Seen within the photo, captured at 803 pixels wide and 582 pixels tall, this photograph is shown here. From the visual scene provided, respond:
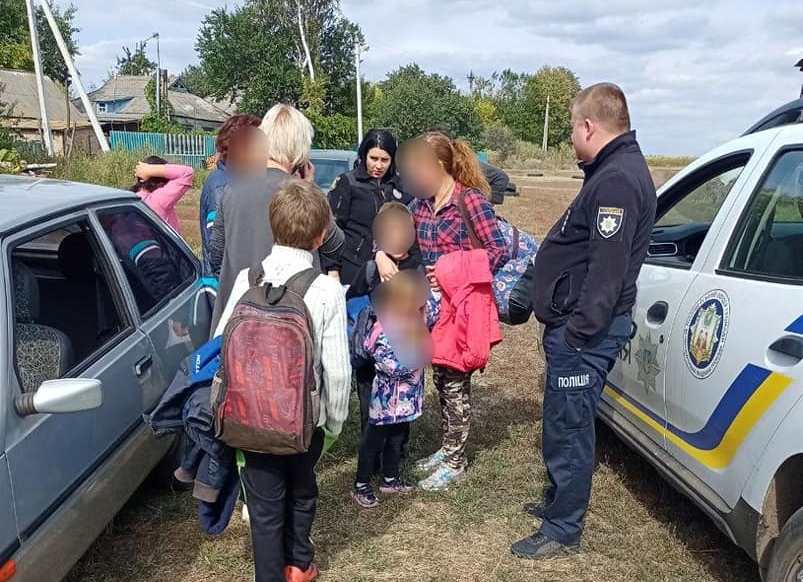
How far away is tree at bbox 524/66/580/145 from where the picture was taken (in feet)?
206

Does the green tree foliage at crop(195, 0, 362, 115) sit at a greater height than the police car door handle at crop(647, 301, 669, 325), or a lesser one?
greater

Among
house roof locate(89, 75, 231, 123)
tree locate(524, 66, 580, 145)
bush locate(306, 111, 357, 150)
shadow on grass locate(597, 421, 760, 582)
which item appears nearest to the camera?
shadow on grass locate(597, 421, 760, 582)

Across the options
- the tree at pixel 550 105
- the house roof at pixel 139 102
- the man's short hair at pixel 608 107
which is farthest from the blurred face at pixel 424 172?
the tree at pixel 550 105

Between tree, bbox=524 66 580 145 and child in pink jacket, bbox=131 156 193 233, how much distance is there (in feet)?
196

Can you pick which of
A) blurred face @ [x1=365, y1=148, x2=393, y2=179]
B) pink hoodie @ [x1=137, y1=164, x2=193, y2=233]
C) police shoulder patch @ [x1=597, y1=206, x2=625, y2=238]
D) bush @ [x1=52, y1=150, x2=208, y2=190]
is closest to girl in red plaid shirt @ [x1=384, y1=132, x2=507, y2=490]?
blurred face @ [x1=365, y1=148, x2=393, y2=179]

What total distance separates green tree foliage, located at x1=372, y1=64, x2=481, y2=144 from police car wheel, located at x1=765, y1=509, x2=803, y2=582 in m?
39.0

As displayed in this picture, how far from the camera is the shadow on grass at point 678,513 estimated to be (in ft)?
10.8

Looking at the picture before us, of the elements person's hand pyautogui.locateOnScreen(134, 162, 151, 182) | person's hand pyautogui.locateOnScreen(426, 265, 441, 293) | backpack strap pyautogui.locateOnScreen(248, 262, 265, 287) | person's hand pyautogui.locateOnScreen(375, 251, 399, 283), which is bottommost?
person's hand pyautogui.locateOnScreen(426, 265, 441, 293)

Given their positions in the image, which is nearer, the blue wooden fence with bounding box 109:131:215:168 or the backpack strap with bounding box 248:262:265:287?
the backpack strap with bounding box 248:262:265:287

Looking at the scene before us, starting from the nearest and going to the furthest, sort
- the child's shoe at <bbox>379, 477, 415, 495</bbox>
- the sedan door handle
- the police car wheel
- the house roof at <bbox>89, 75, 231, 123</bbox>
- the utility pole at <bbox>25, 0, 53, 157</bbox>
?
the police car wheel
the sedan door handle
the child's shoe at <bbox>379, 477, 415, 495</bbox>
the utility pole at <bbox>25, 0, 53, 157</bbox>
the house roof at <bbox>89, 75, 231, 123</bbox>

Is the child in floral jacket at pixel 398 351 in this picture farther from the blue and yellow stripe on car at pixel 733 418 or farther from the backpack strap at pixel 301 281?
the blue and yellow stripe on car at pixel 733 418

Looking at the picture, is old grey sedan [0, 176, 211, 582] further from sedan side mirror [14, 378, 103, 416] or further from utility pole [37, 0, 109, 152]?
utility pole [37, 0, 109, 152]

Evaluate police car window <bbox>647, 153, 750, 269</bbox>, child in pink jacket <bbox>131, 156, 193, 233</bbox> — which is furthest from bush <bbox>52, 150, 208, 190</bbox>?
police car window <bbox>647, 153, 750, 269</bbox>

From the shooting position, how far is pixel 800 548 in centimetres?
232
